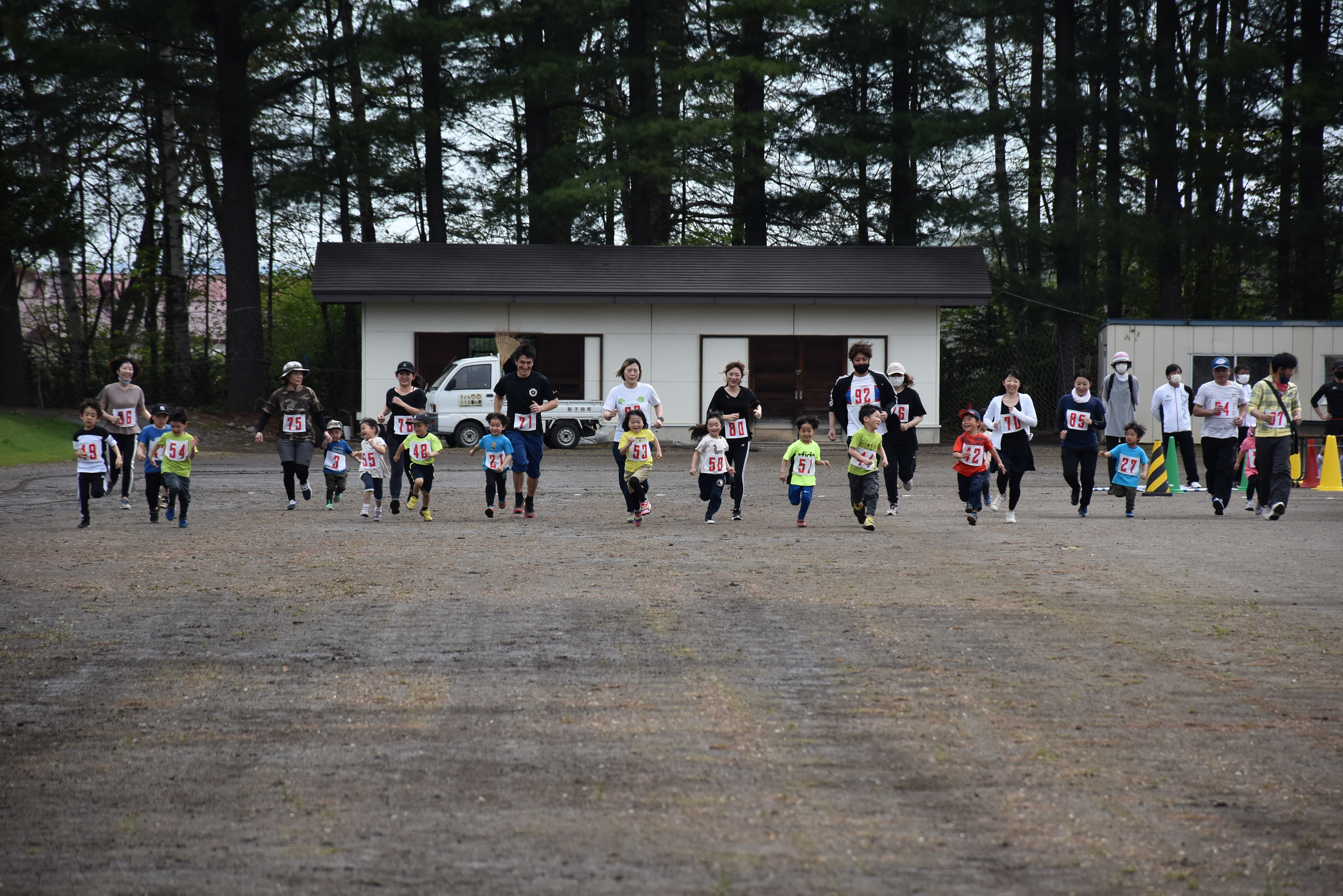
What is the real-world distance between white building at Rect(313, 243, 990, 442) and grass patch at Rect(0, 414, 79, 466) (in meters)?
6.42

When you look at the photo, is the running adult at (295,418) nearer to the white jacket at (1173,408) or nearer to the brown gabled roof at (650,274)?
the white jacket at (1173,408)

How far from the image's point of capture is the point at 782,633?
761 cm

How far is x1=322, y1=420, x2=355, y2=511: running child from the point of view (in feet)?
50.6

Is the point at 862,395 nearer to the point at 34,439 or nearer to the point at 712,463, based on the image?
the point at 712,463

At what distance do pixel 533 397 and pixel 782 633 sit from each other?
26.5ft

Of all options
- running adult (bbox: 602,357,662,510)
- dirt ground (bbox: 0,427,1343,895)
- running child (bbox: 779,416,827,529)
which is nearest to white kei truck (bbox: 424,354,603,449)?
running adult (bbox: 602,357,662,510)

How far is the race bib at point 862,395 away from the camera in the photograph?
15109 mm

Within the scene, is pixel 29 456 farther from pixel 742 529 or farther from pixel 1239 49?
pixel 1239 49

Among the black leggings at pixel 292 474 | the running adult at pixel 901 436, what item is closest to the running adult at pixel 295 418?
the black leggings at pixel 292 474

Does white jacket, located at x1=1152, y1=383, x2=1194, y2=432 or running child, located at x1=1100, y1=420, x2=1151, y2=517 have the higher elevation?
white jacket, located at x1=1152, y1=383, x2=1194, y2=432

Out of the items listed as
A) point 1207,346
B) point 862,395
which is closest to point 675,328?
point 1207,346

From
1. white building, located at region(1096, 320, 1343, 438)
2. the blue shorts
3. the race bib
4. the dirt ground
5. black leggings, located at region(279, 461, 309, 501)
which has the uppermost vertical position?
white building, located at region(1096, 320, 1343, 438)

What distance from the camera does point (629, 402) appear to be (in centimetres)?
1461

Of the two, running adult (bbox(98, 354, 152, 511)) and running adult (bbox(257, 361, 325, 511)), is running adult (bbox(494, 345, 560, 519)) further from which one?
running adult (bbox(98, 354, 152, 511))
